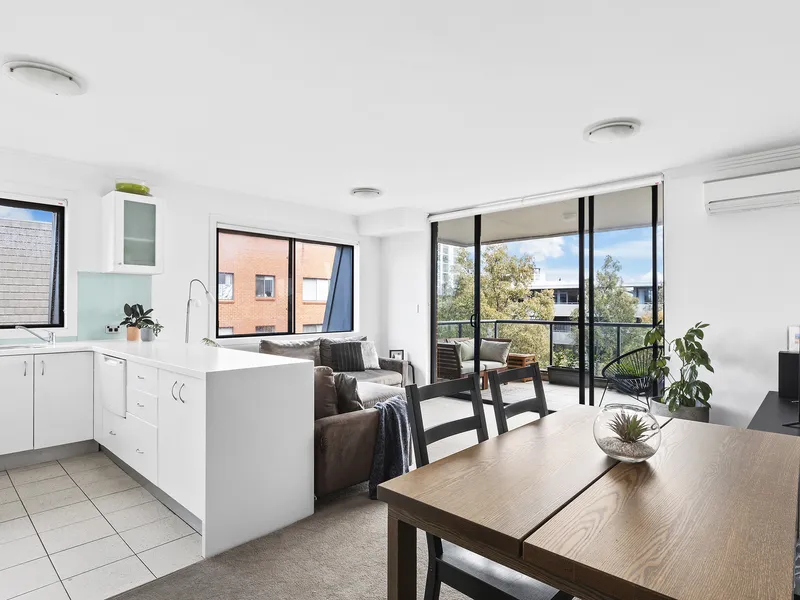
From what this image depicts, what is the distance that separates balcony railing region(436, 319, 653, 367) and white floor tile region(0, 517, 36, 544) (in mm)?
4430

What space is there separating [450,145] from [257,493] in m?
2.66

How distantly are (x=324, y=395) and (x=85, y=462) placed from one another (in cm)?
217

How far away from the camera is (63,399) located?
3533 mm

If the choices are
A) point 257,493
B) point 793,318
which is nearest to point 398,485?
point 257,493

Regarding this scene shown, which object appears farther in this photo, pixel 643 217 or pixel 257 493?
pixel 643 217

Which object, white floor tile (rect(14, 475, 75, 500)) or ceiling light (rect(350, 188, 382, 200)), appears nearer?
white floor tile (rect(14, 475, 75, 500))

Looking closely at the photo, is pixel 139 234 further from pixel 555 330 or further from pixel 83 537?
pixel 555 330

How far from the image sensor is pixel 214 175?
4324 mm

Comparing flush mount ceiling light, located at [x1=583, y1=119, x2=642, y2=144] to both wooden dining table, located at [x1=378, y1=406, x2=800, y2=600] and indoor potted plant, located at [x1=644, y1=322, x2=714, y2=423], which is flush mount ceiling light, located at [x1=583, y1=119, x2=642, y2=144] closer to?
indoor potted plant, located at [x1=644, y1=322, x2=714, y2=423]

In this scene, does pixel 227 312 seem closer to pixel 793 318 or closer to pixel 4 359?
pixel 4 359

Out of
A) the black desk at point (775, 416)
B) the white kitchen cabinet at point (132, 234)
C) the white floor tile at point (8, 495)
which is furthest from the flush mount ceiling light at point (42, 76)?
the black desk at point (775, 416)

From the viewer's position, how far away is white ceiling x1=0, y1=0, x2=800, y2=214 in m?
1.93

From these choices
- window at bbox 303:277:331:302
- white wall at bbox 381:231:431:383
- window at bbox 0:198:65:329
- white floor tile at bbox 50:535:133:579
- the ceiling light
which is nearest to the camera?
white floor tile at bbox 50:535:133:579

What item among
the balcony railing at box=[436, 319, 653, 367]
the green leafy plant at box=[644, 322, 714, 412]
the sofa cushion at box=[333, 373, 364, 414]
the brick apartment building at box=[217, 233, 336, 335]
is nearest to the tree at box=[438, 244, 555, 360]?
the balcony railing at box=[436, 319, 653, 367]
